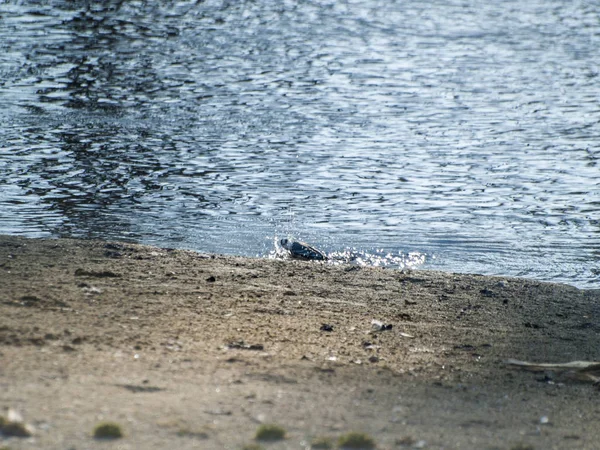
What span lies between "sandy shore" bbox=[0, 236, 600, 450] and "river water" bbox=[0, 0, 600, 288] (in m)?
1.53

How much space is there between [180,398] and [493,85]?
17.3m

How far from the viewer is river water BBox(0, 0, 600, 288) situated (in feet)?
37.9

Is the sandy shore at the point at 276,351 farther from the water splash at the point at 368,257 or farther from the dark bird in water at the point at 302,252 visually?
the water splash at the point at 368,257

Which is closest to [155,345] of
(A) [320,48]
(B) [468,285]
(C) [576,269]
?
(B) [468,285]

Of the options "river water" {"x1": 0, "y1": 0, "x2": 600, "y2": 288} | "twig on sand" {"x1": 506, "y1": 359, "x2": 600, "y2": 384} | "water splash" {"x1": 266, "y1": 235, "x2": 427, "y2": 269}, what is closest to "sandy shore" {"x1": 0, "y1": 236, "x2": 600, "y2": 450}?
"twig on sand" {"x1": 506, "y1": 359, "x2": 600, "y2": 384}

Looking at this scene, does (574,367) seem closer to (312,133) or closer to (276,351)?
(276,351)

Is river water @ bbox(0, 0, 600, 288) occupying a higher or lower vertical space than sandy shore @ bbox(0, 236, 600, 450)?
lower

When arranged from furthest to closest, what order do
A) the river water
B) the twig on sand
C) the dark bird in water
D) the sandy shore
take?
the river water < the dark bird in water < the twig on sand < the sandy shore

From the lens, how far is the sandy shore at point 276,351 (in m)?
5.25

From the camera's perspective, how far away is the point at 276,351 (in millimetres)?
6820

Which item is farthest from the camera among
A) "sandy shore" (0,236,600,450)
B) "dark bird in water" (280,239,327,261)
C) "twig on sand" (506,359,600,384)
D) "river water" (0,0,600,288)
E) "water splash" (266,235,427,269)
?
"river water" (0,0,600,288)

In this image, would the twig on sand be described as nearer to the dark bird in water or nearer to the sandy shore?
the sandy shore

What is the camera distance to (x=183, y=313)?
24.6ft

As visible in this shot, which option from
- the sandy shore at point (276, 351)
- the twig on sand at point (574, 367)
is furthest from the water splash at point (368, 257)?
the twig on sand at point (574, 367)
